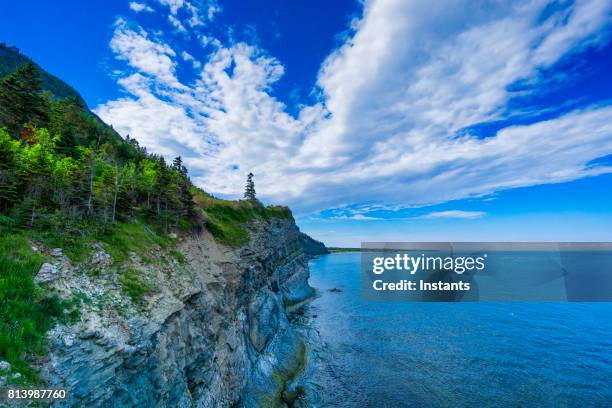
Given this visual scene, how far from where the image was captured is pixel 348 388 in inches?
1314

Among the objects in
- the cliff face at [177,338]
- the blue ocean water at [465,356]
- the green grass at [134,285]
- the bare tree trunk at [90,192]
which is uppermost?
the bare tree trunk at [90,192]

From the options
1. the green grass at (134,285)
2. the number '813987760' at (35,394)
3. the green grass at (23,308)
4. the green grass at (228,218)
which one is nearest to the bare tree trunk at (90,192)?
the green grass at (23,308)

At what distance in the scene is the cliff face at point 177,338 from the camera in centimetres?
1265

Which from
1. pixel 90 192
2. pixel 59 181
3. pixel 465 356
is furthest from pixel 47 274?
pixel 465 356

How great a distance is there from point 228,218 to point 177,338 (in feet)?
91.0

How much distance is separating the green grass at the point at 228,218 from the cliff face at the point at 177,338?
2.11m

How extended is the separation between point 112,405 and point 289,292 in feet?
212

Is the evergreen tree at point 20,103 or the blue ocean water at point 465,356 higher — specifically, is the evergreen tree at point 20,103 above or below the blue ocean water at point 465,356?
above

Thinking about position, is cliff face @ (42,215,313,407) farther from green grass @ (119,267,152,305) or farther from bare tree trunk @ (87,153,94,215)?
bare tree trunk @ (87,153,94,215)

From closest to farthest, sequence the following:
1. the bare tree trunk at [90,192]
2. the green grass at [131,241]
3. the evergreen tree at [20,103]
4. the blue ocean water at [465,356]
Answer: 1. the green grass at [131,241]
2. the bare tree trunk at [90,192]
3. the evergreen tree at [20,103]
4. the blue ocean water at [465,356]

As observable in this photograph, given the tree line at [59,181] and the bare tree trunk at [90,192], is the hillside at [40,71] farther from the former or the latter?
the bare tree trunk at [90,192]

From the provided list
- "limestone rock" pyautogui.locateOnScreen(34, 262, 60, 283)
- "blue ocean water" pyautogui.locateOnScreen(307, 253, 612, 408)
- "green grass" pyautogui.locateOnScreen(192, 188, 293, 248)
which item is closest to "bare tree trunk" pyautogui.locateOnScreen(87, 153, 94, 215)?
"limestone rock" pyautogui.locateOnScreen(34, 262, 60, 283)

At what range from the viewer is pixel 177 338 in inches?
731

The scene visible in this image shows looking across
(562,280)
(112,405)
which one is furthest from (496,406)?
(562,280)
